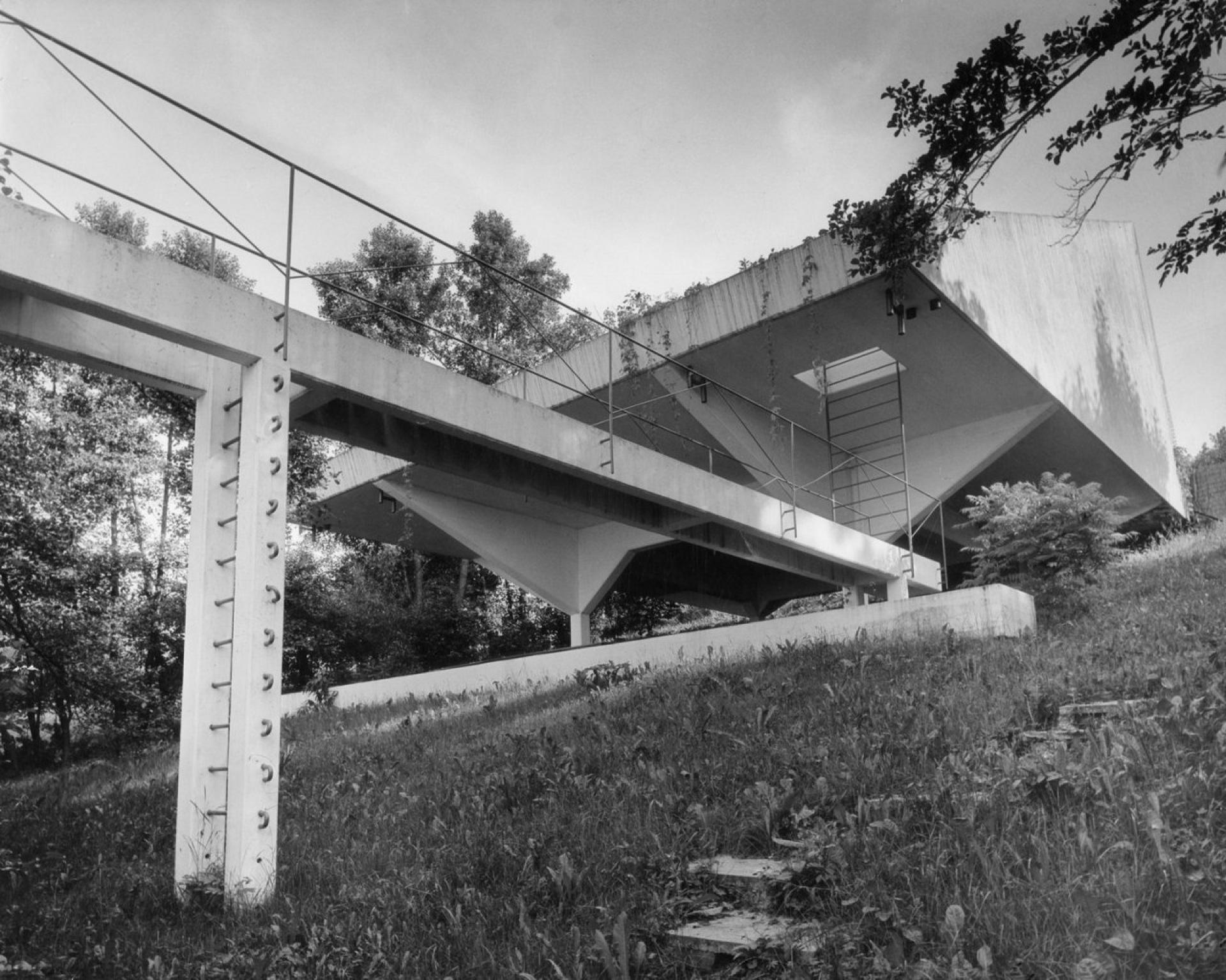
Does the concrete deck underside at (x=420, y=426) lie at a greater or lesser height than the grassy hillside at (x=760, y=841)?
greater

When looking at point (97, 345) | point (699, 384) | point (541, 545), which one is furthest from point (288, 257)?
point (541, 545)

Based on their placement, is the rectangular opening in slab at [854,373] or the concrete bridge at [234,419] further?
the rectangular opening in slab at [854,373]

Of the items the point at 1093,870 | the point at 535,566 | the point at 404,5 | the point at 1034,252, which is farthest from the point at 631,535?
the point at 1093,870

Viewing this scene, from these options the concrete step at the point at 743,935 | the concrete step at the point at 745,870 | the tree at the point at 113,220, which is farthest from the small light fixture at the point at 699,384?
the tree at the point at 113,220

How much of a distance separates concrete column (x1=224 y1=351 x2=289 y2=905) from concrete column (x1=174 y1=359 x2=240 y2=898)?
134 mm

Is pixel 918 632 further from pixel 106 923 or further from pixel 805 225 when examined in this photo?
pixel 106 923

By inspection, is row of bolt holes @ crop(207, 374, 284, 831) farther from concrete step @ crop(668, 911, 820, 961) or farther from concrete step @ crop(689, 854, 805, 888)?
concrete step @ crop(668, 911, 820, 961)

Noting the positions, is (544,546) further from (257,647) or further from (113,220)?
(257,647)

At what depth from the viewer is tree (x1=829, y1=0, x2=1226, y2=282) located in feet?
14.9

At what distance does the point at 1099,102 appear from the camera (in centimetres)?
483

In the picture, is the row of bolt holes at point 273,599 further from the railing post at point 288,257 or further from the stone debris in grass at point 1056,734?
the stone debris in grass at point 1056,734

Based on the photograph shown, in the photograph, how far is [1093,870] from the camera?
153 inches

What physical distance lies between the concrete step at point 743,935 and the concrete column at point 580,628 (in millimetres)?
15827

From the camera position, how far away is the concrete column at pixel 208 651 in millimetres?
6125
